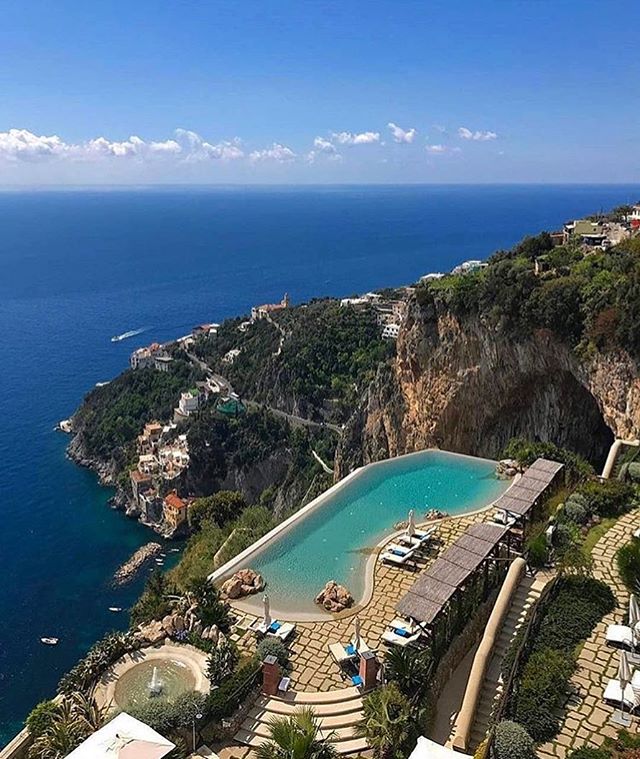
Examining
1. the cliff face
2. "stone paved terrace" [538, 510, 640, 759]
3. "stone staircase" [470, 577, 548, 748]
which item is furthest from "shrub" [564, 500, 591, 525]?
the cliff face

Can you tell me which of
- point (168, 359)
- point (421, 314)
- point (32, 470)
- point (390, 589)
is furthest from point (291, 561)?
point (168, 359)

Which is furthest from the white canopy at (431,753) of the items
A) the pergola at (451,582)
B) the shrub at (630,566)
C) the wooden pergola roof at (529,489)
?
the wooden pergola roof at (529,489)

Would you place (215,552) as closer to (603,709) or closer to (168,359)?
(603,709)

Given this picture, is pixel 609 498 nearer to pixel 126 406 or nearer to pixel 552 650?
pixel 552 650

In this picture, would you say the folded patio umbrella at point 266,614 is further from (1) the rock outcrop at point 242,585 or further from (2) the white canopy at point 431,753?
(2) the white canopy at point 431,753

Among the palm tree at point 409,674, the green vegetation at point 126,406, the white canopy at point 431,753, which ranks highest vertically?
the white canopy at point 431,753

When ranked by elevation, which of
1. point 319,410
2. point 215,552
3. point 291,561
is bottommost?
point 319,410
